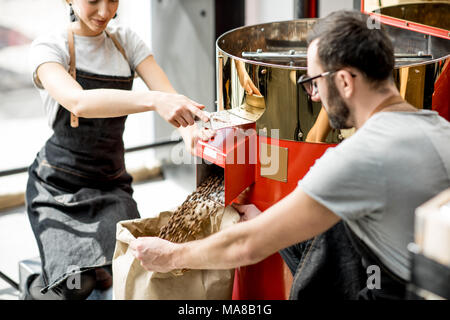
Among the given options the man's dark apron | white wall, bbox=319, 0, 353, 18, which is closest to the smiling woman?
the man's dark apron

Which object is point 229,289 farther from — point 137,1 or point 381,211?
point 137,1

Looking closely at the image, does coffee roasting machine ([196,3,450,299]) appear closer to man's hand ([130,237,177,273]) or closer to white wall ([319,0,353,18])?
man's hand ([130,237,177,273])

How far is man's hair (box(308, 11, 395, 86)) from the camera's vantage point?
1.42 metres

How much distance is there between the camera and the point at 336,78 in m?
1.44

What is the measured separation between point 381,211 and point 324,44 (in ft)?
1.37

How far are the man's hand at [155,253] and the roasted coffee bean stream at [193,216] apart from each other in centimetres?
18

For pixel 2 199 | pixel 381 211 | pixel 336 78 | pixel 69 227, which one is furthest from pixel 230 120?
pixel 2 199

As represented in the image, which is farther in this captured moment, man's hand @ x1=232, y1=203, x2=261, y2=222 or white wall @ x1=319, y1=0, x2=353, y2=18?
white wall @ x1=319, y1=0, x2=353, y2=18

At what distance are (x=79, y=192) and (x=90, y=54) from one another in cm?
51

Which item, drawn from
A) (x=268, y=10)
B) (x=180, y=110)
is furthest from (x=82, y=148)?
(x=268, y=10)

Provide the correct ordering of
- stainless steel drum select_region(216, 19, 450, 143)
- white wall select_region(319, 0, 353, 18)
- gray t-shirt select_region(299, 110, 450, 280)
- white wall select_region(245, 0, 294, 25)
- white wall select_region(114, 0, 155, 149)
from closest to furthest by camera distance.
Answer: gray t-shirt select_region(299, 110, 450, 280), stainless steel drum select_region(216, 19, 450, 143), white wall select_region(319, 0, 353, 18), white wall select_region(245, 0, 294, 25), white wall select_region(114, 0, 155, 149)

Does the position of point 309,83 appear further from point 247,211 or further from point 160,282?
point 160,282

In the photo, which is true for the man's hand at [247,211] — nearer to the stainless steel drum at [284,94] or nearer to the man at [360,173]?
the stainless steel drum at [284,94]

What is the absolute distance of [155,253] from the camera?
5.31 ft
